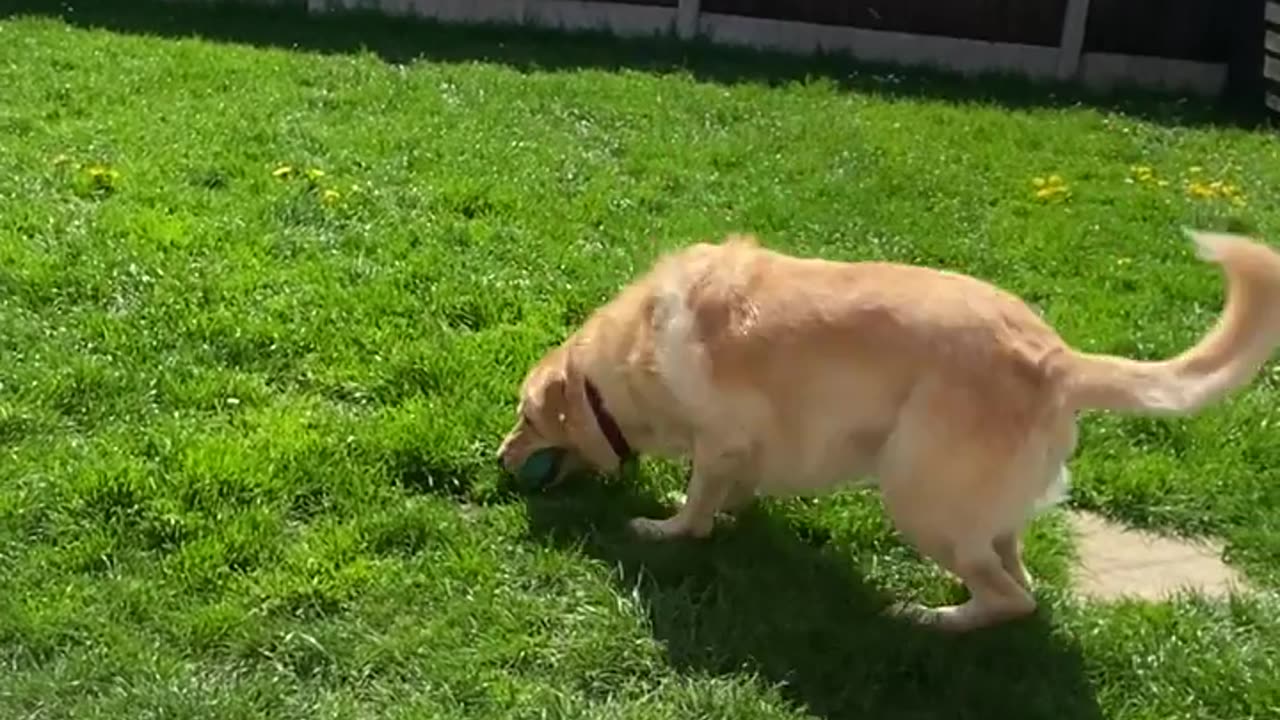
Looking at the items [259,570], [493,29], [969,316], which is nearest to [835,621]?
[969,316]

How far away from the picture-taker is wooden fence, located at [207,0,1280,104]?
11.6 m

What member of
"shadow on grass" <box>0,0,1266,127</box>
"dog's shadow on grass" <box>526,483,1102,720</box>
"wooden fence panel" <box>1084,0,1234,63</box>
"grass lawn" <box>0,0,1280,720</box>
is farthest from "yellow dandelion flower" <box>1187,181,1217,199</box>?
"dog's shadow on grass" <box>526,483,1102,720</box>

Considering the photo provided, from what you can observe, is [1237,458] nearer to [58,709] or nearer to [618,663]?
[618,663]

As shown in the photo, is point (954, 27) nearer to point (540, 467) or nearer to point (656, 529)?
point (540, 467)

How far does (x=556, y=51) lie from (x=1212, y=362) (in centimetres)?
739

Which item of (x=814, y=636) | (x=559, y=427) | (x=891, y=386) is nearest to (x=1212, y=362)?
(x=891, y=386)

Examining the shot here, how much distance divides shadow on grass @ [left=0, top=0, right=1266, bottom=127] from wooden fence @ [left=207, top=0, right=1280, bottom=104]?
45 cm

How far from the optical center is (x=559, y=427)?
465 cm

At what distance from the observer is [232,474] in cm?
457

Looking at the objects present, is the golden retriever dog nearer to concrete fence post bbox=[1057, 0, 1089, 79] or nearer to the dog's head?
the dog's head

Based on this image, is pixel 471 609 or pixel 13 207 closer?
pixel 471 609

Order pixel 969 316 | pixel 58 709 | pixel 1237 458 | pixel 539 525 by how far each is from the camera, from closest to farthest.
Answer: pixel 58 709 → pixel 969 316 → pixel 539 525 → pixel 1237 458

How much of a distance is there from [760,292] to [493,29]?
7.47 meters

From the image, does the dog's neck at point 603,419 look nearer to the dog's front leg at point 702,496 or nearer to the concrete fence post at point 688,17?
the dog's front leg at point 702,496
